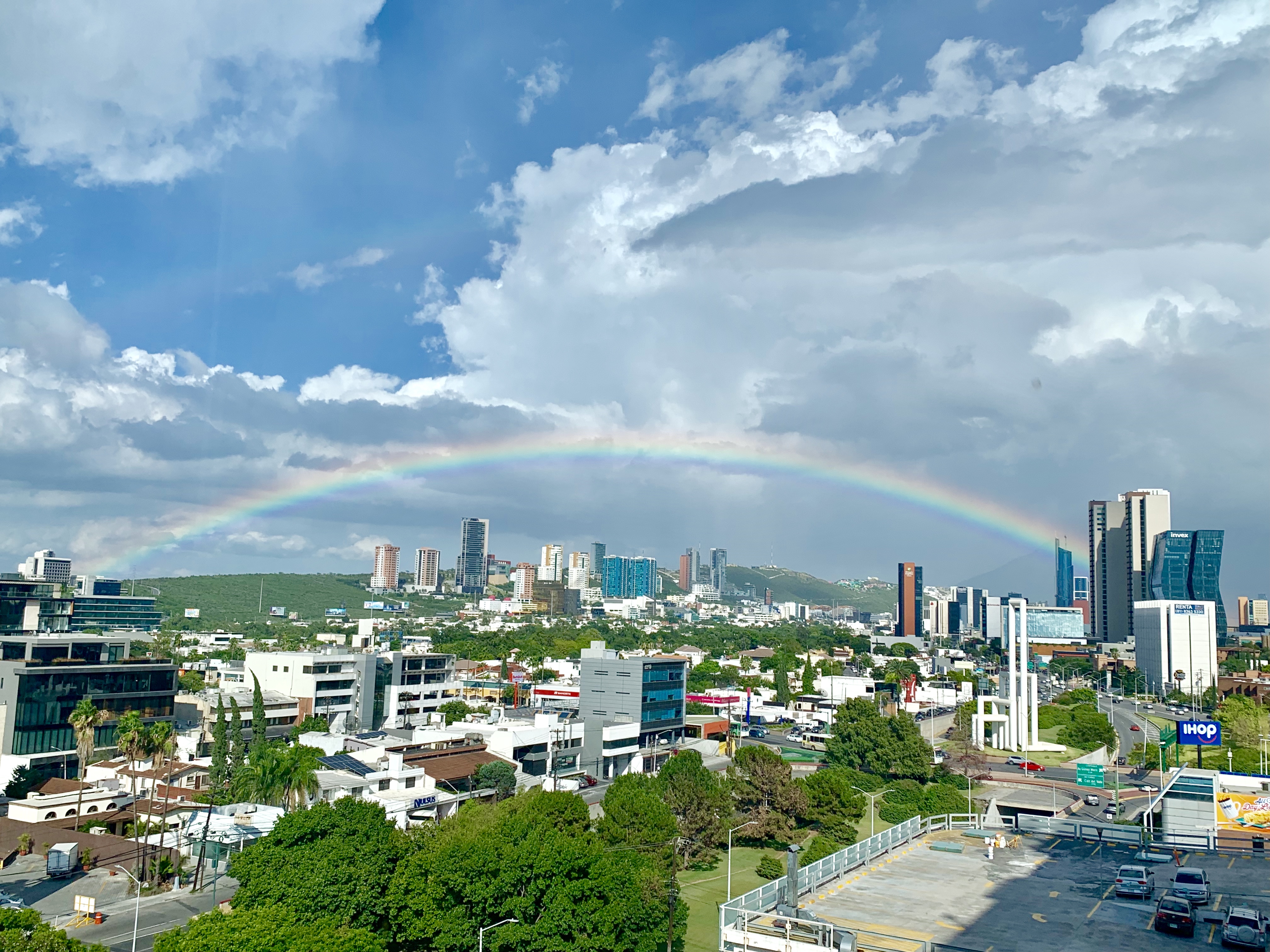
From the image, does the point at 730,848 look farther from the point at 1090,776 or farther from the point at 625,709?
the point at 625,709

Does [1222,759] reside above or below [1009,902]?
below

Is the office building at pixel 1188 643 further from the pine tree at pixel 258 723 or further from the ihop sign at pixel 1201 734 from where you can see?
the pine tree at pixel 258 723

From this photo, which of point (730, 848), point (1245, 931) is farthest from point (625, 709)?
point (1245, 931)

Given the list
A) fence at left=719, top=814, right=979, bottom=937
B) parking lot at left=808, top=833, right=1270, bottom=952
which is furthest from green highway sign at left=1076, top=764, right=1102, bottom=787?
fence at left=719, top=814, right=979, bottom=937

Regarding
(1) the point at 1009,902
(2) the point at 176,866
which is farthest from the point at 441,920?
(2) the point at 176,866

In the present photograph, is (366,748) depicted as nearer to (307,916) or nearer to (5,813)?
(5,813)

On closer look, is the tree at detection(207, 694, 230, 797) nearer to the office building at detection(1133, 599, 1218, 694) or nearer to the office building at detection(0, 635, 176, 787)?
the office building at detection(0, 635, 176, 787)
